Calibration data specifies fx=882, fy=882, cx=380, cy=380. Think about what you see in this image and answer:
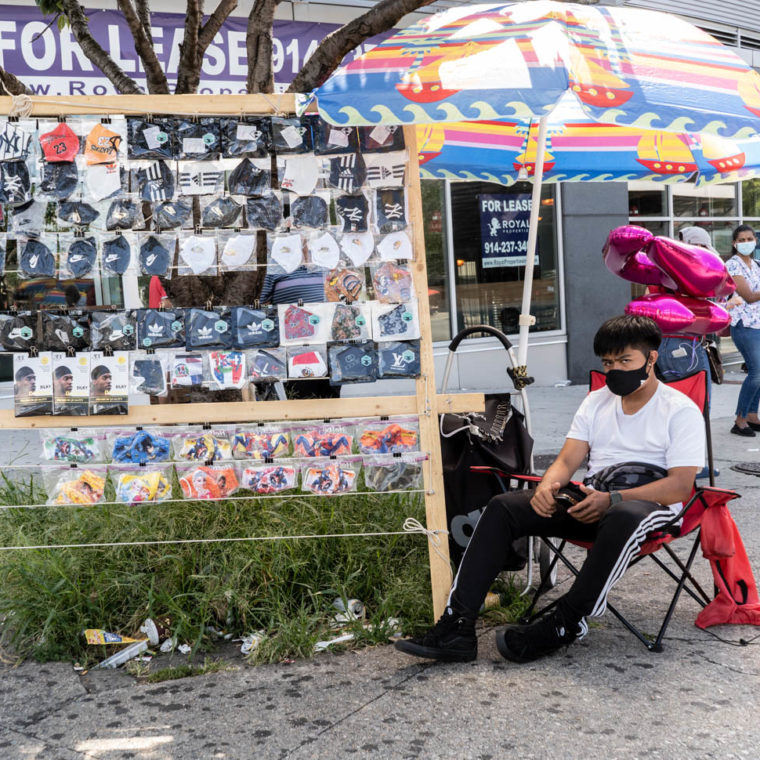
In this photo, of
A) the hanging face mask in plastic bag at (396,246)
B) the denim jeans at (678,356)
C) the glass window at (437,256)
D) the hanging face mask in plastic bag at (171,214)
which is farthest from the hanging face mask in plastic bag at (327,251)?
the glass window at (437,256)

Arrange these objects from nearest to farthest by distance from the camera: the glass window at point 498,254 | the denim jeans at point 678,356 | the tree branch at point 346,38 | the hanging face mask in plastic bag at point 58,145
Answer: the hanging face mask in plastic bag at point 58,145
the tree branch at point 346,38
the denim jeans at point 678,356
the glass window at point 498,254

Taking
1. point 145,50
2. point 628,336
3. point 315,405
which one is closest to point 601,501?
point 628,336

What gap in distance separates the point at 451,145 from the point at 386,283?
2.14 m

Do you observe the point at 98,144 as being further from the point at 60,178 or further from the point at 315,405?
the point at 315,405

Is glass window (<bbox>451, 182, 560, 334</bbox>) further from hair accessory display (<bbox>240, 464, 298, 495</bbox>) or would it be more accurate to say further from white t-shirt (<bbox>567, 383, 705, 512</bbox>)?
hair accessory display (<bbox>240, 464, 298, 495</bbox>)

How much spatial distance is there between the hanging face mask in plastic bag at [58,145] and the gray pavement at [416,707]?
80.4 inches

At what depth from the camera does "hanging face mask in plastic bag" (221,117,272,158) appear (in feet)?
11.7

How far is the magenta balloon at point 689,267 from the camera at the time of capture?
5117 mm

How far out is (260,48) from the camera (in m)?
4.86

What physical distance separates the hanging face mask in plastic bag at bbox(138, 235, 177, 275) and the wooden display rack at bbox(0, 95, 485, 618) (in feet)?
1.62

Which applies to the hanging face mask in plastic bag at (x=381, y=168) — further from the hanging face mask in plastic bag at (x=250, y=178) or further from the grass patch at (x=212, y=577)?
the grass patch at (x=212, y=577)

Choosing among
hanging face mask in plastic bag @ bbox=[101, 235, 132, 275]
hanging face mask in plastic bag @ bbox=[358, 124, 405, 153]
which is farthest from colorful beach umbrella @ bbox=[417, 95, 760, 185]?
hanging face mask in plastic bag @ bbox=[101, 235, 132, 275]

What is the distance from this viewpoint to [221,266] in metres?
3.61

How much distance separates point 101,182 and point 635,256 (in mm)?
3143
